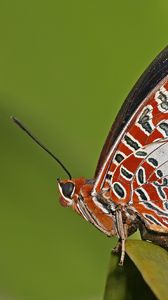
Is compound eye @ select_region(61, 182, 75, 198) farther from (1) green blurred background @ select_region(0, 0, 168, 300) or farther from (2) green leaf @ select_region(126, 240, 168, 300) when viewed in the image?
(2) green leaf @ select_region(126, 240, 168, 300)

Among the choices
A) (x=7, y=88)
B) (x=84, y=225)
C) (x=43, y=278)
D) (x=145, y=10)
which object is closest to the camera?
(x=43, y=278)

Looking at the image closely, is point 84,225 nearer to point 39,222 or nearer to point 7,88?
point 39,222

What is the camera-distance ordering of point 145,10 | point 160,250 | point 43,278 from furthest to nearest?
point 145,10 < point 43,278 < point 160,250

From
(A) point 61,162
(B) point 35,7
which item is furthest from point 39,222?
(B) point 35,7

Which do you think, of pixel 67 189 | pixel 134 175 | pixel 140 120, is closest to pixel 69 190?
pixel 67 189

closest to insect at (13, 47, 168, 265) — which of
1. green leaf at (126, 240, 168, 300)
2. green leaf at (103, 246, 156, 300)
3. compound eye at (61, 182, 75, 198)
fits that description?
compound eye at (61, 182, 75, 198)

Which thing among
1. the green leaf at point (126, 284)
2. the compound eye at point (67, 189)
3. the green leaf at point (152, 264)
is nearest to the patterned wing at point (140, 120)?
the compound eye at point (67, 189)
